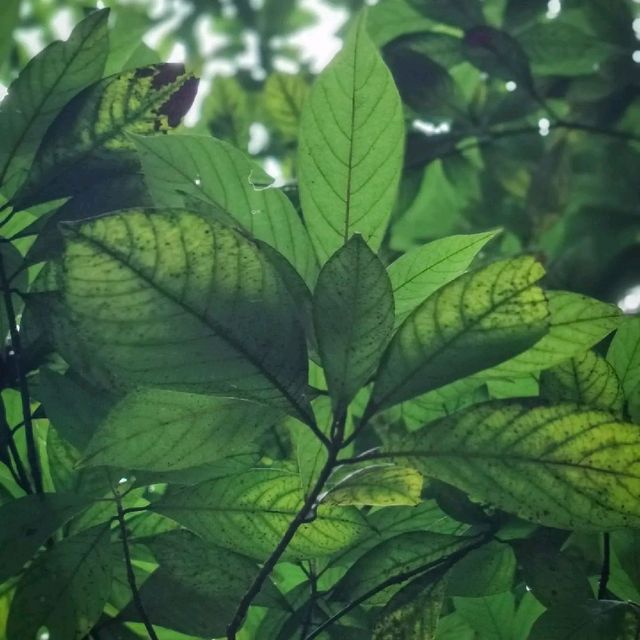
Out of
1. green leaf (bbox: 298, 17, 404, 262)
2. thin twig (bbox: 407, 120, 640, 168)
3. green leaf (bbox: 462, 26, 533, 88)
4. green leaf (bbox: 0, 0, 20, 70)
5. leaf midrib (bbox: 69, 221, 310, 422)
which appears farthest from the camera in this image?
thin twig (bbox: 407, 120, 640, 168)

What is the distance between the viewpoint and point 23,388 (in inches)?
29.9

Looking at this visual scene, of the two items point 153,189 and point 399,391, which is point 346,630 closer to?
point 399,391

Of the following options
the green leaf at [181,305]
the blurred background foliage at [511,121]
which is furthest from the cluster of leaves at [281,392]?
the blurred background foliage at [511,121]

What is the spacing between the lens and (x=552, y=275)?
153cm

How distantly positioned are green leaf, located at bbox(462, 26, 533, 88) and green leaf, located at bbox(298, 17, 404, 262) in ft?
2.66

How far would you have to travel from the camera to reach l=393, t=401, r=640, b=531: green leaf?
61cm

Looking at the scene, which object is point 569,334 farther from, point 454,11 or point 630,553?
point 454,11

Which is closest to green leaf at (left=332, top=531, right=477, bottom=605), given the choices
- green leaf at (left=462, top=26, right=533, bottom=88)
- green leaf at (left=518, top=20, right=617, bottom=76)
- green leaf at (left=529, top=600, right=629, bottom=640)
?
green leaf at (left=529, top=600, right=629, bottom=640)

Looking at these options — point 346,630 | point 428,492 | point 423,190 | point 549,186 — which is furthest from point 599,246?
point 346,630

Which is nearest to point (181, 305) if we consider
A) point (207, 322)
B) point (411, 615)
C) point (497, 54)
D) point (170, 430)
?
point (207, 322)

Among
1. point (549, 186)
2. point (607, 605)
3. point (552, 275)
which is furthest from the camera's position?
point (549, 186)

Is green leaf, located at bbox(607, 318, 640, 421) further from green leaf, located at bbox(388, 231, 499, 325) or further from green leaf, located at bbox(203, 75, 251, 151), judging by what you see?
green leaf, located at bbox(203, 75, 251, 151)

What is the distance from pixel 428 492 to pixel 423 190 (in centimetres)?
104

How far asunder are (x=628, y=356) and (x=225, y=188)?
1.30ft
